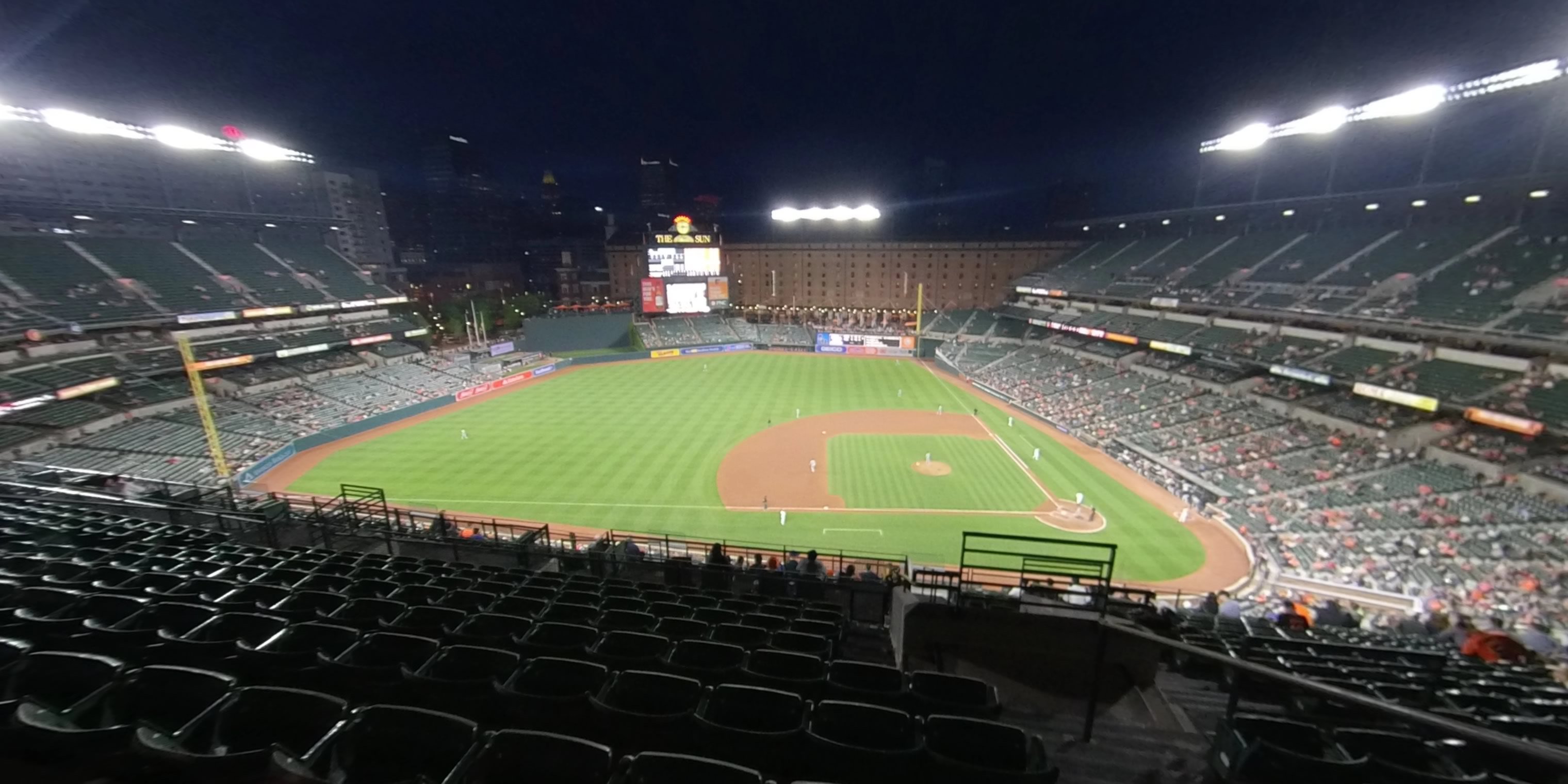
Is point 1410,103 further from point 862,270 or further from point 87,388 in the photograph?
point 87,388

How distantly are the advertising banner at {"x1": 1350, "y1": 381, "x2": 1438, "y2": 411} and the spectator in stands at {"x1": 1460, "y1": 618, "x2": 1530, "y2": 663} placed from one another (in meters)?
22.1

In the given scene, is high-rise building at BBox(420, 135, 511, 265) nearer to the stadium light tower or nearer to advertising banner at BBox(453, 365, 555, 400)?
advertising banner at BBox(453, 365, 555, 400)

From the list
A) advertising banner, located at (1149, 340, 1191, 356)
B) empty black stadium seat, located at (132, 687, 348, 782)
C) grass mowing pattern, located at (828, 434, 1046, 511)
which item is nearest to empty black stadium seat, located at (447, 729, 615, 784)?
empty black stadium seat, located at (132, 687, 348, 782)

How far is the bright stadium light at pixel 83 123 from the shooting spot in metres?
36.2

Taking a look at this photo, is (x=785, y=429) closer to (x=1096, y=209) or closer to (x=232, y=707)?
(x=232, y=707)

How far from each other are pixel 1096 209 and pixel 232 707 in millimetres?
107168

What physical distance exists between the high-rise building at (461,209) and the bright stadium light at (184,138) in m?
70.6

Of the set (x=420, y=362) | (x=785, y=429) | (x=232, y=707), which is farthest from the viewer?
(x=420, y=362)

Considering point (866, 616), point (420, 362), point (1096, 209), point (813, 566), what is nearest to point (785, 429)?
point (813, 566)

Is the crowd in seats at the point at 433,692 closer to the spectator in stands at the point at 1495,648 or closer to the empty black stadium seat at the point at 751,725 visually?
the empty black stadium seat at the point at 751,725

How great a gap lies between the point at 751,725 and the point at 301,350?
5643 centimetres

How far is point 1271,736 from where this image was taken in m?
4.14

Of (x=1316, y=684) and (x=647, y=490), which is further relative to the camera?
(x=647, y=490)

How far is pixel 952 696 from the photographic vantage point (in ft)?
15.2
